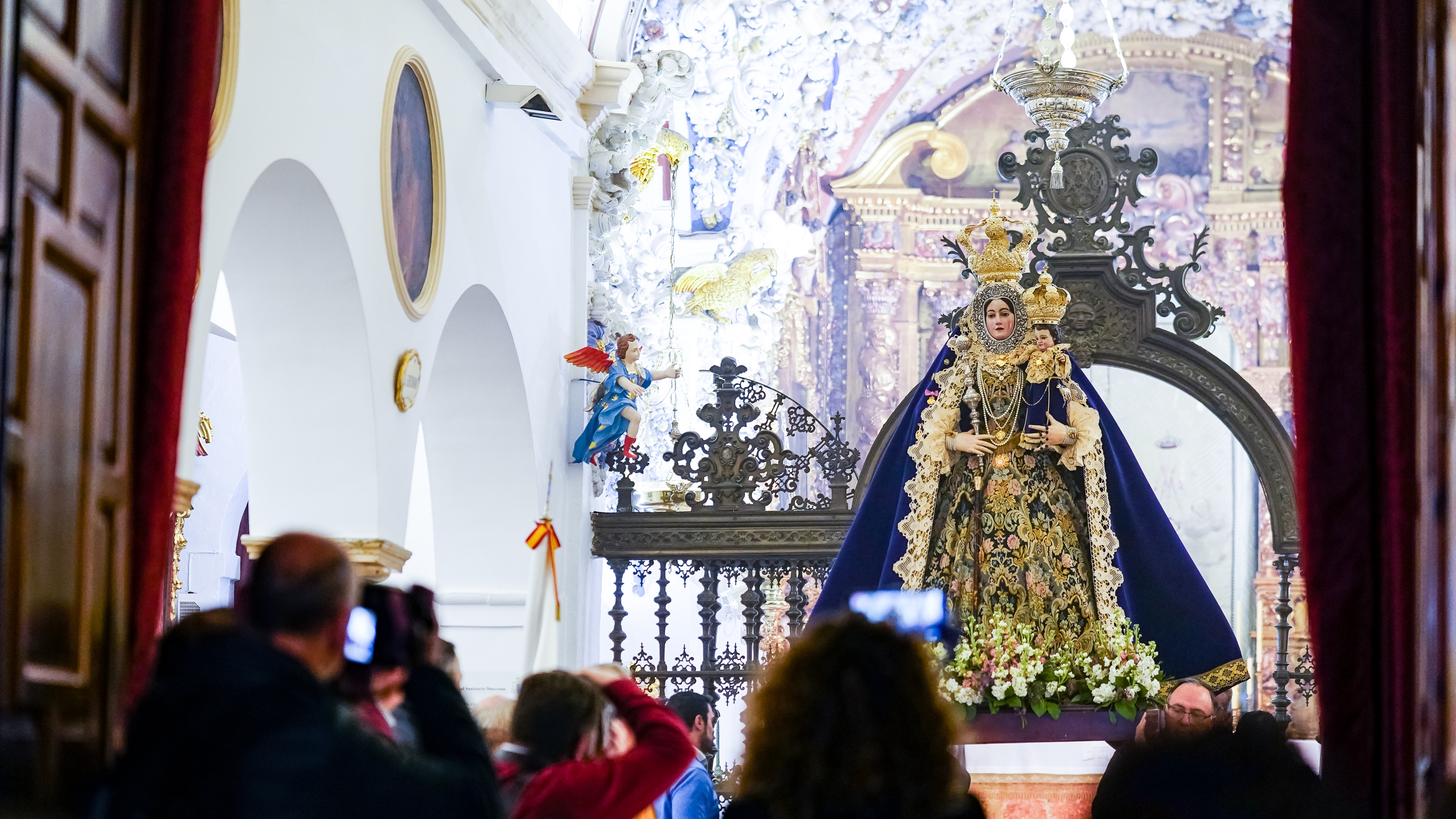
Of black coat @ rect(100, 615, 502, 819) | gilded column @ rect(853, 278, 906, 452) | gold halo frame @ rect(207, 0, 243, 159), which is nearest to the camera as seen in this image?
black coat @ rect(100, 615, 502, 819)

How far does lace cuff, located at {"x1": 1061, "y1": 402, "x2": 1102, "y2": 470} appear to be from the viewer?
780 centimetres

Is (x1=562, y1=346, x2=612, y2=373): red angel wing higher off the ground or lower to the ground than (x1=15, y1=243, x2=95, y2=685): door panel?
higher

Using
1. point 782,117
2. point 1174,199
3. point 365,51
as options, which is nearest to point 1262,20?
point 1174,199

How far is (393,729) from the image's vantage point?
11.3 ft

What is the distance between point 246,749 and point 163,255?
189 centimetres

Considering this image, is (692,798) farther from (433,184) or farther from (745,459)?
(745,459)

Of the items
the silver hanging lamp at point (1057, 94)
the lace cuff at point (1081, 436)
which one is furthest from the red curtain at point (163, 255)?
the silver hanging lamp at point (1057, 94)

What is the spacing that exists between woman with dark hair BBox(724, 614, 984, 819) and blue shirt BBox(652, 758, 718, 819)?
8.48ft

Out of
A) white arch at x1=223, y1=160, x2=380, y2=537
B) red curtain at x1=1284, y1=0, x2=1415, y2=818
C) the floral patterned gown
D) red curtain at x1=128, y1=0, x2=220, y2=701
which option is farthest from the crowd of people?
white arch at x1=223, y1=160, x2=380, y2=537

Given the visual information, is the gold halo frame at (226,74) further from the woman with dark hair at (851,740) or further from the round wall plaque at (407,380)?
the woman with dark hair at (851,740)

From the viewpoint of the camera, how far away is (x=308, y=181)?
7402mm

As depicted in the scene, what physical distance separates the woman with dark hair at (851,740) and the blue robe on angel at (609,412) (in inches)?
309

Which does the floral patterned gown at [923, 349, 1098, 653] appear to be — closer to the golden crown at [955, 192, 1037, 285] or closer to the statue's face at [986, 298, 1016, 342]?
the statue's face at [986, 298, 1016, 342]

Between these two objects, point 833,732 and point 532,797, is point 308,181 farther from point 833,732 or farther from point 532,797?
point 833,732
